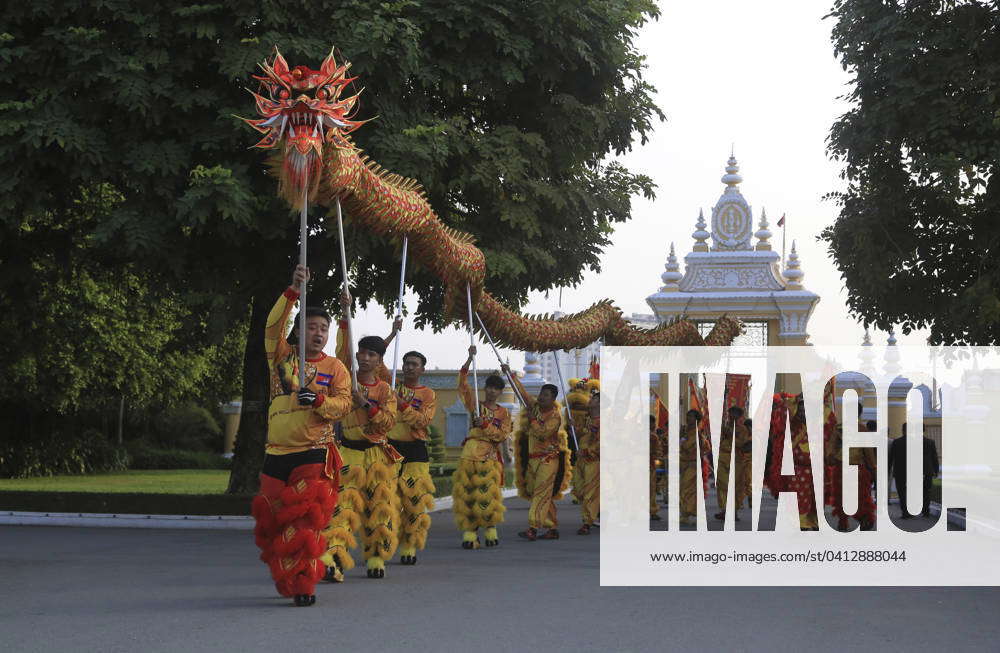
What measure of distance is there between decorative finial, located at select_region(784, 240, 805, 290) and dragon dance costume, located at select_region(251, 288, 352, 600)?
29676 millimetres

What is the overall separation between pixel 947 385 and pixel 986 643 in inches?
1108

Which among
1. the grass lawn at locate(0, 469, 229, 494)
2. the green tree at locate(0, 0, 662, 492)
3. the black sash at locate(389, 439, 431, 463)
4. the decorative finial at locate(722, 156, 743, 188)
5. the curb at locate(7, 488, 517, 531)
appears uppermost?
the decorative finial at locate(722, 156, 743, 188)

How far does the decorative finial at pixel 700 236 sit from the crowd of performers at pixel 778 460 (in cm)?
1826

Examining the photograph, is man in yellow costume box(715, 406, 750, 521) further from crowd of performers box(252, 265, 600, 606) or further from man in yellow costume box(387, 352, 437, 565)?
man in yellow costume box(387, 352, 437, 565)

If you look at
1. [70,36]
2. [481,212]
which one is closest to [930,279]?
[481,212]

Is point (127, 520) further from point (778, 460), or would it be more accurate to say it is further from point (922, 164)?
point (922, 164)

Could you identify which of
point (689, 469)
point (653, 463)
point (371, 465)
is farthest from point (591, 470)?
point (371, 465)

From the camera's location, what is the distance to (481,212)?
1720 centimetres

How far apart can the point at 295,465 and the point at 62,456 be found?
2839cm

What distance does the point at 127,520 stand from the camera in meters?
16.7

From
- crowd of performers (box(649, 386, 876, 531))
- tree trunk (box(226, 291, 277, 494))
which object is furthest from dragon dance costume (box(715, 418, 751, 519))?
tree trunk (box(226, 291, 277, 494))

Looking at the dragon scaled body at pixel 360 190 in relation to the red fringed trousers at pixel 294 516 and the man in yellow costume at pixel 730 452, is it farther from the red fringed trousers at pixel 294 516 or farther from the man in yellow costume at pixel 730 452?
the man in yellow costume at pixel 730 452

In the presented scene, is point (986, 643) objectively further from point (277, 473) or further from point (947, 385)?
point (947, 385)

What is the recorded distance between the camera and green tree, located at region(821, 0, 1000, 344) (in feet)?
60.8
